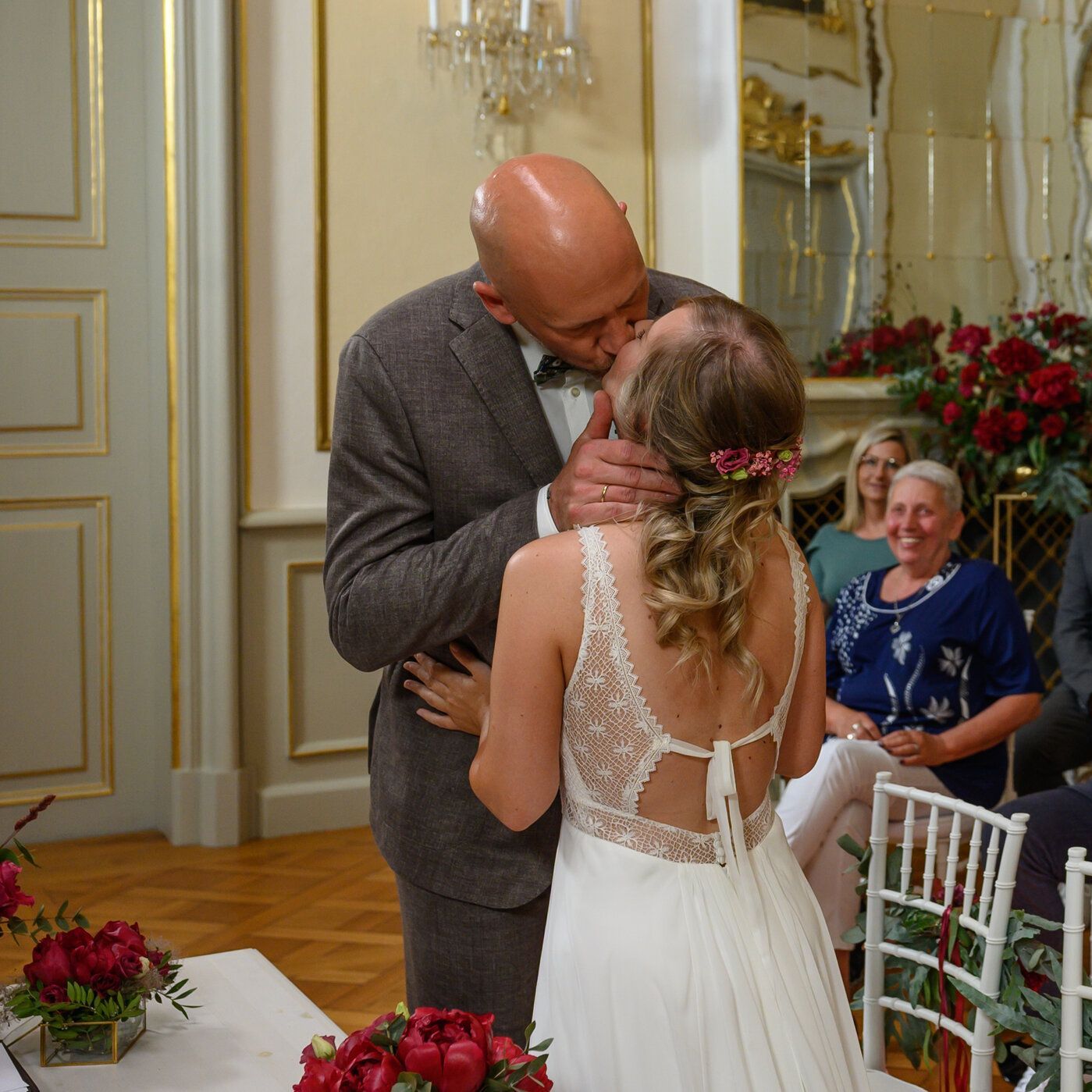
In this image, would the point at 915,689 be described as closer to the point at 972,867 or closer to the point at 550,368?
the point at 972,867

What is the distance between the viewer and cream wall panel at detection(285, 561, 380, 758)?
4812 millimetres

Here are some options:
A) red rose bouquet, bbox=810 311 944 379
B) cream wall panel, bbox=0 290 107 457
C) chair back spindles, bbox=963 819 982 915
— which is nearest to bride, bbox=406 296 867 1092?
chair back spindles, bbox=963 819 982 915

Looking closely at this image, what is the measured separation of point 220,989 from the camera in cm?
184

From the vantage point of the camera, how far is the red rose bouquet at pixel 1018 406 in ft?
16.5

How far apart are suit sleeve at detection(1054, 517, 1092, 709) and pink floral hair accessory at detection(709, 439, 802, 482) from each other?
252 centimetres

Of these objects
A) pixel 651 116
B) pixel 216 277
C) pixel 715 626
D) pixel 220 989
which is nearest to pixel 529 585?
pixel 715 626

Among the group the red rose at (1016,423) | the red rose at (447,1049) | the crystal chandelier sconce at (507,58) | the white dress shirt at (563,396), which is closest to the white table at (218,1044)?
the red rose at (447,1049)

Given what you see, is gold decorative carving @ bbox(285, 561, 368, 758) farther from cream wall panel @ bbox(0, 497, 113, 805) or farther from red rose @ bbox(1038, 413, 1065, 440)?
red rose @ bbox(1038, 413, 1065, 440)

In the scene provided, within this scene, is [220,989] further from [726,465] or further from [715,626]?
[726,465]

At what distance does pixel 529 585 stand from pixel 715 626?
0.67 ft

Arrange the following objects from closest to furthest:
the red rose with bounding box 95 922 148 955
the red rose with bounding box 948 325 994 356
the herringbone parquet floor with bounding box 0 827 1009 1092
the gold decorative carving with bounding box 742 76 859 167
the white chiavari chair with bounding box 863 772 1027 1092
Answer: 1. the red rose with bounding box 95 922 148 955
2. the white chiavari chair with bounding box 863 772 1027 1092
3. the herringbone parquet floor with bounding box 0 827 1009 1092
4. the red rose with bounding box 948 325 994 356
5. the gold decorative carving with bounding box 742 76 859 167

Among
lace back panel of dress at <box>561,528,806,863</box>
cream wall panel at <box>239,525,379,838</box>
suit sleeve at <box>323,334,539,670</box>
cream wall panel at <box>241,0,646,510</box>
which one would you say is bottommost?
cream wall panel at <box>239,525,379,838</box>

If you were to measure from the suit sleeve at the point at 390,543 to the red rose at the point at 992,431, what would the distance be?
151 inches

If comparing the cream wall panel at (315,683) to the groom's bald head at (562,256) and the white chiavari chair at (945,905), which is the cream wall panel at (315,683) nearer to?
the white chiavari chair at (945,905)
